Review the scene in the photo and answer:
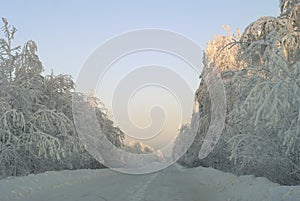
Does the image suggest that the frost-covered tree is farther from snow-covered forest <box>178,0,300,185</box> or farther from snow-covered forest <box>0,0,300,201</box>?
snow-covered forest <box>178,0,300,185</box>

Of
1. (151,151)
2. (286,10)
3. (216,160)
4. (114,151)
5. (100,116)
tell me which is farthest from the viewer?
(151,151)

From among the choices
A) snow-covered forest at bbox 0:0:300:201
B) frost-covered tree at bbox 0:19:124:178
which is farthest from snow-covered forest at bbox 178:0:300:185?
frost-covered tree at bbox 0:19:124:178

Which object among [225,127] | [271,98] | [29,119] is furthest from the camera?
[225,127]

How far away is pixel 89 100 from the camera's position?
102ft

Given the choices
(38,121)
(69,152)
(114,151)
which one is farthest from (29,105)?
(114,151)

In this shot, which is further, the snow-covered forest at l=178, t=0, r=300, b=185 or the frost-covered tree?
the frost-covered tree

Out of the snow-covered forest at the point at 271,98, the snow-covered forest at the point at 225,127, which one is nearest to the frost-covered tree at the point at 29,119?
the snow-covered forest at the point at 225,127

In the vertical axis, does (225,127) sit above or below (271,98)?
above

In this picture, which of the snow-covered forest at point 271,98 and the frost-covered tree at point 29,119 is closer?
the snow-covered forest at point 271,98

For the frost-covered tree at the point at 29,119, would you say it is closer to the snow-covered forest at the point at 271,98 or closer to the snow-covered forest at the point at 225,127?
the snow-covered forest at the point at 225,127

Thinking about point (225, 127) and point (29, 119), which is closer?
point (29, 119)

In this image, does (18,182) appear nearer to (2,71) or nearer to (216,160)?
(2,71)

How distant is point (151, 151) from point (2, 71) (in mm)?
90781

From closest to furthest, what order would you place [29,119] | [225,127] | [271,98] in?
1. [271,98]
2. [29,119]
3. [225,127]
